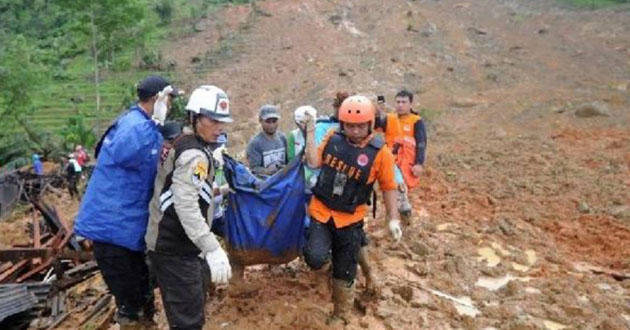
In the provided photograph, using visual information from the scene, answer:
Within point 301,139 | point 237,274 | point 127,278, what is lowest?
point 237,274

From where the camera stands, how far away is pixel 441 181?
10859 mm

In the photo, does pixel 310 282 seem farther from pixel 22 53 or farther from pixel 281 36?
pixel 281 36

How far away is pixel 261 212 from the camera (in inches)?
187

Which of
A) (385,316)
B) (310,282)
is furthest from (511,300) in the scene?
(310,282)

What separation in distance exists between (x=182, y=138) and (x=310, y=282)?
2.25m

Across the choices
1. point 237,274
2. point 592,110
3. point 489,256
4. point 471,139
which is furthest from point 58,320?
point 592,110

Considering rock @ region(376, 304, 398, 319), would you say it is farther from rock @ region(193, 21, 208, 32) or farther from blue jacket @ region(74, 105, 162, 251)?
rock @ region(193, 21, 208, 32)

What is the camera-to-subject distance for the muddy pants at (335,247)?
445 cm

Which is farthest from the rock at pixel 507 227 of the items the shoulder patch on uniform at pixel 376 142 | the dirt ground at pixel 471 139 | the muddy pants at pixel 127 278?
the muddy pants at pixel 127 278

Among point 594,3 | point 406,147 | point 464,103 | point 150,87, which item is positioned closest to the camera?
point 150,87

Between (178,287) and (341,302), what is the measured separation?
55.7 inches

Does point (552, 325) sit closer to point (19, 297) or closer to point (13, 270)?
point (19, 297)

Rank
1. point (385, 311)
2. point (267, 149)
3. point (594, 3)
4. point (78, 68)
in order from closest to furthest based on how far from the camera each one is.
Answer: point (385, 311) < point (267, 149) < point (78, 68) < point (594, 3)

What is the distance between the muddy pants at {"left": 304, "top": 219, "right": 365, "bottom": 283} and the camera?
4.45 m
